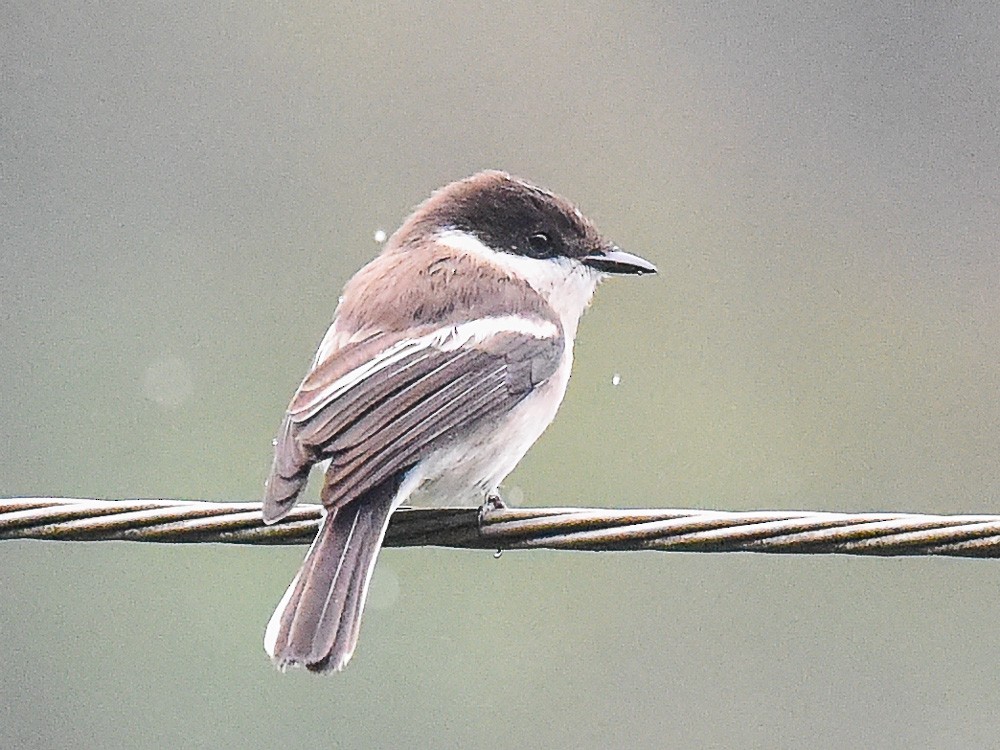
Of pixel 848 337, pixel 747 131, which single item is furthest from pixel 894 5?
pixel 848 337

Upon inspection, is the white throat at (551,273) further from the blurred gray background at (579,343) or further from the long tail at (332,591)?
the blurred gray background at (579,343)

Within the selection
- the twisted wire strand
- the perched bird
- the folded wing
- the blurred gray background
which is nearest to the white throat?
the perched bird

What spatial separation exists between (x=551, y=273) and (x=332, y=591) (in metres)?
1.65

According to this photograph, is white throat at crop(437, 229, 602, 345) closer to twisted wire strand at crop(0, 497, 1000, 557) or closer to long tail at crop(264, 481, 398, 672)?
long tail at crop(264, 481, 398, 672)

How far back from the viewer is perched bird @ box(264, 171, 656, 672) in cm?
405

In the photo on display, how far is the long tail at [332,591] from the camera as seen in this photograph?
3938 mm

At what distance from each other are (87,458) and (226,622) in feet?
5.55

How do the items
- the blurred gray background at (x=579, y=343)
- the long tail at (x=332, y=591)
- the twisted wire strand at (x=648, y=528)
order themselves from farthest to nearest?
the blurred gray background at (x=579, y=343)
the long tail at (x=332, y=591)
the twisted wire strand at (x=648, y=528)

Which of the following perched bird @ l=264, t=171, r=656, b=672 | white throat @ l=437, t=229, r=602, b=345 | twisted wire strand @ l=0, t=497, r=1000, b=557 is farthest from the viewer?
white throat @ l=437, t=229, r=602, b=345

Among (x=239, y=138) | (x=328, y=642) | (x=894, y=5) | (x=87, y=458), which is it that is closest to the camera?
(x=328, y=642)

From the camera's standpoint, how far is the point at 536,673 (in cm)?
1252

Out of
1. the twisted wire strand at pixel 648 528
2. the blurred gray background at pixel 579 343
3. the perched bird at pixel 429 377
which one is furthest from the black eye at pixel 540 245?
the blurred gray background at pixel 579 343

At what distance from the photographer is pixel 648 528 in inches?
140

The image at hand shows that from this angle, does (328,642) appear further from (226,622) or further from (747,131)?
(747,131)
